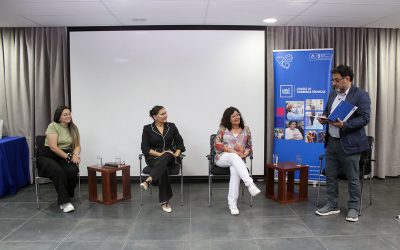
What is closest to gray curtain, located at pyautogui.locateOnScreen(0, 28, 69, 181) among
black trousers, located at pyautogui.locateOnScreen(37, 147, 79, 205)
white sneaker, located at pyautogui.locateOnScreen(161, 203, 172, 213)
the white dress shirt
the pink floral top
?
black trousers, located at pyautogui.locateOnScreen(37, 147, 79, 205)

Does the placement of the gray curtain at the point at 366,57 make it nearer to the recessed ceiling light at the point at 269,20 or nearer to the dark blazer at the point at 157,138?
the recessed ceiling light at the point at 269,20

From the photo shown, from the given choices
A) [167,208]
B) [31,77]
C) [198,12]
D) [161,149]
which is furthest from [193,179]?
[31,77]

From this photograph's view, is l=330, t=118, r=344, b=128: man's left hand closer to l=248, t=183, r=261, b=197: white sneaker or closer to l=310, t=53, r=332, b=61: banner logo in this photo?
l=248, t=183, r=261, b=197: white sneaker

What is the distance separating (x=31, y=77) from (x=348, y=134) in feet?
15.4

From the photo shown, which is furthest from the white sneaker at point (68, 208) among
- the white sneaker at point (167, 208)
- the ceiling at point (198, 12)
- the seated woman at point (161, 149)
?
the ceiling at point (198, 12)

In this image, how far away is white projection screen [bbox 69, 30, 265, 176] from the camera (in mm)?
5371

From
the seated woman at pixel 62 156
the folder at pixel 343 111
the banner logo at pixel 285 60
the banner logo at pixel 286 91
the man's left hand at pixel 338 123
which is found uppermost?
the banner logo at pixel 285 60

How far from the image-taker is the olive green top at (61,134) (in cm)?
439

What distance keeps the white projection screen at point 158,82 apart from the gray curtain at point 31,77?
221 mm

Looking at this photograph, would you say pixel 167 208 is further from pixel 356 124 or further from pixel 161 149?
pixel 356 124

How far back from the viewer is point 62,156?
4.38 meters

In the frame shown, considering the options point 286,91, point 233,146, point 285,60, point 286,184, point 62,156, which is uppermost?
point 285,60

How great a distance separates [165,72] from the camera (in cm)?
541

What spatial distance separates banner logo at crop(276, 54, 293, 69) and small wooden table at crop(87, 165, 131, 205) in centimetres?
275
